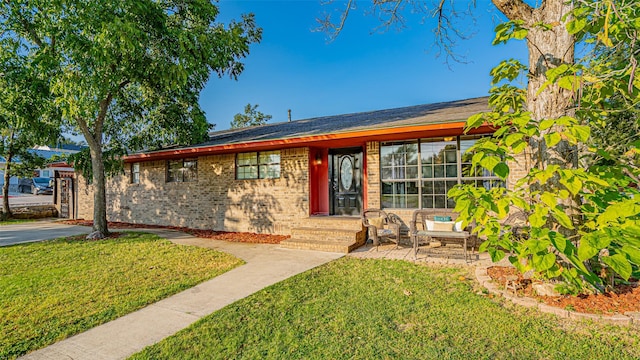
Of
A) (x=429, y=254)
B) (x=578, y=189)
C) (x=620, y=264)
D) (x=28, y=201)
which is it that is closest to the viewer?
(x=620, y=264)

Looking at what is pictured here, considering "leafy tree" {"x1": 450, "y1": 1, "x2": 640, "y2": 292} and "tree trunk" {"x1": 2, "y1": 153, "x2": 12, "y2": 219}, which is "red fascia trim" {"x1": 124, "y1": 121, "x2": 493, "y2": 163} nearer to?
"leafy tree" {"x1": 450, "y1": 1, "x2": 640, "y2": 292}

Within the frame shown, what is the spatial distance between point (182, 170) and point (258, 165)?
3.70 meters

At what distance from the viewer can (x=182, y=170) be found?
A: 11.9 meters

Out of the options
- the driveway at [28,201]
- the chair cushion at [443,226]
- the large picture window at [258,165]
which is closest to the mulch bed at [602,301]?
the chair cushion at [443,226]

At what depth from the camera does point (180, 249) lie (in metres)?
7.70

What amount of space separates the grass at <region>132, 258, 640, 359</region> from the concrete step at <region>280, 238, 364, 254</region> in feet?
8.18

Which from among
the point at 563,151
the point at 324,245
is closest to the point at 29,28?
the point at 324,245

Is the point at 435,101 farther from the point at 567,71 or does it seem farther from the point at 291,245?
the point at 567,71

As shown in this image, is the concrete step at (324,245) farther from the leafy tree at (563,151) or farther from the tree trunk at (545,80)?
the tree trunk at (545,80)

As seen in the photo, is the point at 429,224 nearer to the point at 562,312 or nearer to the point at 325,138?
the point at 325,138

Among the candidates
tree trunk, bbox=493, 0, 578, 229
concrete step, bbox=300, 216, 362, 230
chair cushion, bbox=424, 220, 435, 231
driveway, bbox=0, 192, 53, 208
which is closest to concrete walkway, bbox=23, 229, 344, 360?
concrete step, bbox=300, 216, 362, 230

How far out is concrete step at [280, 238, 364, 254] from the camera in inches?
284

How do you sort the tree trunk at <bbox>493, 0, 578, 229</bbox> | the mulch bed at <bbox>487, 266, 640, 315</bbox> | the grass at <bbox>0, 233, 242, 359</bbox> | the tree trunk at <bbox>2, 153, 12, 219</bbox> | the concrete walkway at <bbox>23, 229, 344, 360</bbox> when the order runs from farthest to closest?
1. the tree trunk at <bbox>2, 153, 12, 219</bbox>
2. the tree trunk at <bbox>493, 0, 578, 229</bbox>
3. the grass at <bbox>0, 233, 242, 359</bbox>
4. the mulch bed at <bbox>487, 266, 640, 315</bbox>
5. the concrete walkway at <bbox>23, 229, 344, 360</bbox>

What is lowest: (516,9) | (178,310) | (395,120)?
(178,310)
